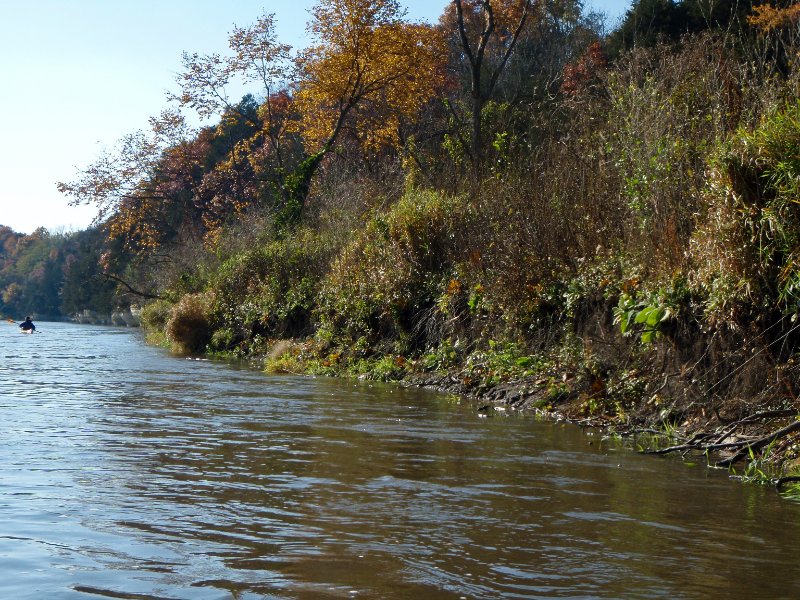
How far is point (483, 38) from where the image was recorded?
26562 mm

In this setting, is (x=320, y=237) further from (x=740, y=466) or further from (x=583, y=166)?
(x=740, y=466)

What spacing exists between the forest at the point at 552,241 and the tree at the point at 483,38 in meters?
0.31

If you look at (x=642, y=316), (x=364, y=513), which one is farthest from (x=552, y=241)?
(x=364, y=513)

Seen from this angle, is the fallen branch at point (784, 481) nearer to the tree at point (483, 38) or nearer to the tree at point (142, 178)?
the tree at point (483, 38)

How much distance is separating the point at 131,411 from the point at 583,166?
7324mm

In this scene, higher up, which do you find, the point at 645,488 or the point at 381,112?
the point at 381,112

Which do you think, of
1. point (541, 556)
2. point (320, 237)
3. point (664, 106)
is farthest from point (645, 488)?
point (320, 237)

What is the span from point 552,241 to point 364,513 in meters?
8.24

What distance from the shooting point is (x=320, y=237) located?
80.9 ft

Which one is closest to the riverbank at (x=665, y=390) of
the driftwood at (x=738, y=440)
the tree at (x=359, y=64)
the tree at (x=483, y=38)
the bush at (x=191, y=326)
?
the driftwood at (x=738, y=440)

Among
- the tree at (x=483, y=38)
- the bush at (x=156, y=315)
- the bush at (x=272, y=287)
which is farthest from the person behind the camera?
the bush at (x=156, y=315)

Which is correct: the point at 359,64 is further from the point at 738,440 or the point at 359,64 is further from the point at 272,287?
the point at 738,440

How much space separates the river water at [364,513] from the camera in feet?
17.4

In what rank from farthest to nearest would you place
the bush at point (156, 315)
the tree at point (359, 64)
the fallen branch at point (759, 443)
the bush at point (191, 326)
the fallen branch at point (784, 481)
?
the bush at point (156, 315) < the tree at point (359, 64) < the bush at point (191, 326) < the fallen branch at point (759, 443) < the fallen branch at point (784, 481)
